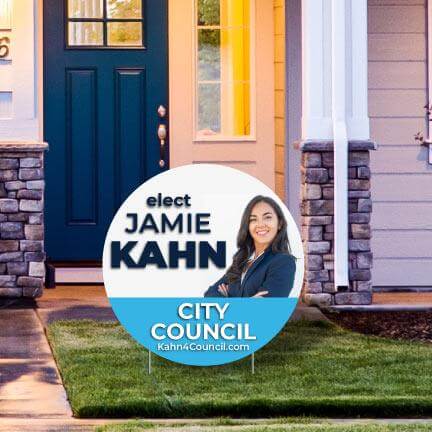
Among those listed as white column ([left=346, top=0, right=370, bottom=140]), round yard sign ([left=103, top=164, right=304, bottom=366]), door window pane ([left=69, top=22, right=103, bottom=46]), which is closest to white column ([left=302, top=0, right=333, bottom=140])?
white column ([left=346, top=0, right=370, bottom=140])

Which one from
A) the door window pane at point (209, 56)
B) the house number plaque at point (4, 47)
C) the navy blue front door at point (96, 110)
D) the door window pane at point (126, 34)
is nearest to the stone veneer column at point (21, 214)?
the house number plaque at point (4, 47)

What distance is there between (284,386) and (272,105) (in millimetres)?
4845

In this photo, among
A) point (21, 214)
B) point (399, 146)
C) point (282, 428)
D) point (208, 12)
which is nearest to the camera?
point (282, 428)

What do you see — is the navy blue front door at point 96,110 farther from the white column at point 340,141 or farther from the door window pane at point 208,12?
the white column at point 340,141

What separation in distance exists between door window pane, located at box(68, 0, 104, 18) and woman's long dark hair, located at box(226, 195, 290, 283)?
4.34 metres

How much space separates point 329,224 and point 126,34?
2.71 m

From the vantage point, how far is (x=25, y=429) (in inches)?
270

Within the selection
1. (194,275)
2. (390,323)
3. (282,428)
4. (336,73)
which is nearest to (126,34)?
(336,73)

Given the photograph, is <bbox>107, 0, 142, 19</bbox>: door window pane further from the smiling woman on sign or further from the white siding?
the smiling woman on sign

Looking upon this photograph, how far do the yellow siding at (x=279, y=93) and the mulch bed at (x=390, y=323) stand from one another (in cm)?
188

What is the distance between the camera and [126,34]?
39.4 feet

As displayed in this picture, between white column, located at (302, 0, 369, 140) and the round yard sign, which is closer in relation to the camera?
the round yard sign

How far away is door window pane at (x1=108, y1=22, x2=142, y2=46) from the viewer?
1200 cm

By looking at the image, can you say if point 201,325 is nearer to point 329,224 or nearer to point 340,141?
point 329,224
